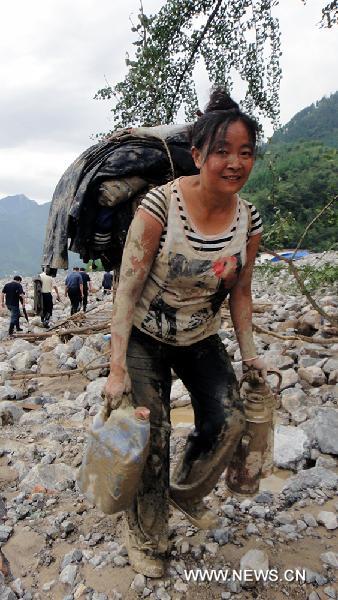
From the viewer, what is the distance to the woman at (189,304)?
192cm

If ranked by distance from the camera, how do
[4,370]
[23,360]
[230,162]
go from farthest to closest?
[23,360] < [4,370] < [230,162]

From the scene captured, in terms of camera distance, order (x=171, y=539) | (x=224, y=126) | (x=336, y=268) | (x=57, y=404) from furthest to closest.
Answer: (x=57, y=404) → (x=336, y=268) → (x=171, y=539) → (x=224, y=126)

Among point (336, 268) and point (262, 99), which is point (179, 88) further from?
point (336, 268)

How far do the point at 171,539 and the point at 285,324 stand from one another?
218 inches

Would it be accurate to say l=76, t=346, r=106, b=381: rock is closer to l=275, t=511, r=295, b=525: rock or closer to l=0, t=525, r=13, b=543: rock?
l=0, t=525, r=13, b=543: rock

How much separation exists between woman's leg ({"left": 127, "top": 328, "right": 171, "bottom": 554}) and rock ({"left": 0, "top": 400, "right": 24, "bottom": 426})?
2831 mm

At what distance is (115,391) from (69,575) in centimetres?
110

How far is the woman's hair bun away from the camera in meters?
1.94

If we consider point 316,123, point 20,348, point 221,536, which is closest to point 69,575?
point 221,536

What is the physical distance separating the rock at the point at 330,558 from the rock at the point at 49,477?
1769mm

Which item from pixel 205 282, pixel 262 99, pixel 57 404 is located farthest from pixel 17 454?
pixel 262 99

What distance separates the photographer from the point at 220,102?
1.94 metres

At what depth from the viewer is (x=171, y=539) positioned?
104 inches

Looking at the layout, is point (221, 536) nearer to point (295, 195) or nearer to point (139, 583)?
point (139, 583)
